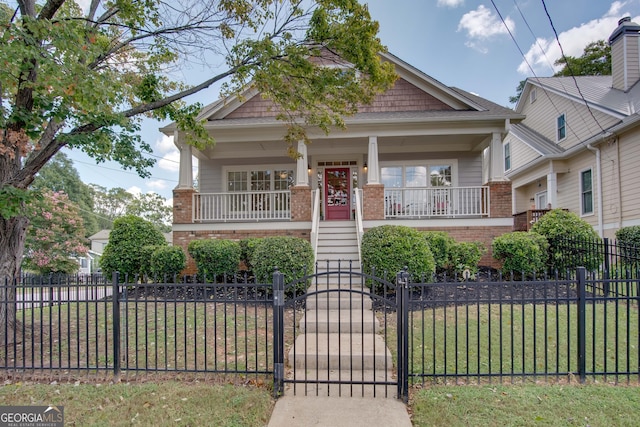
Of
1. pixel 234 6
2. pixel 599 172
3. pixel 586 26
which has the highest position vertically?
pixel 586 26

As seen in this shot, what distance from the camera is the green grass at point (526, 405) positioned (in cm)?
307

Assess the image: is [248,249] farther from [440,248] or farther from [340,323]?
[440,248]

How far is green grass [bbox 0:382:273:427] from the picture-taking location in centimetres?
315

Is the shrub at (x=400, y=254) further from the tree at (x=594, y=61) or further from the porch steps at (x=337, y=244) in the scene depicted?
the tree at (x=594, y=61)

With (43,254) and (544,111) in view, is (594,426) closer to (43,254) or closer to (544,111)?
(544,111)

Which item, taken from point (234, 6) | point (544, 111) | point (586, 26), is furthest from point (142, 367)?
point (586, 26)

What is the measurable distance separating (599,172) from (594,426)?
38.2 ft

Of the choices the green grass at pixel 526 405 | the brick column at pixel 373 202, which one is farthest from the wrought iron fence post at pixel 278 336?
the brick column at pixel 373 202

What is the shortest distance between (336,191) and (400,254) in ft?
21.3

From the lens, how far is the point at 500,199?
998 cm

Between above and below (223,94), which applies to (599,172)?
below

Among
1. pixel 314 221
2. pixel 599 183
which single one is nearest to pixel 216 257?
pixel 314 221

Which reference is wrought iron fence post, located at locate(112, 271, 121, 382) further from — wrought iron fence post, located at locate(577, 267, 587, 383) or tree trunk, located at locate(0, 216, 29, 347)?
wrought iron fence post, located at locate(577, 267, 587, 383)

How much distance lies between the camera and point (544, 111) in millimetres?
15953
